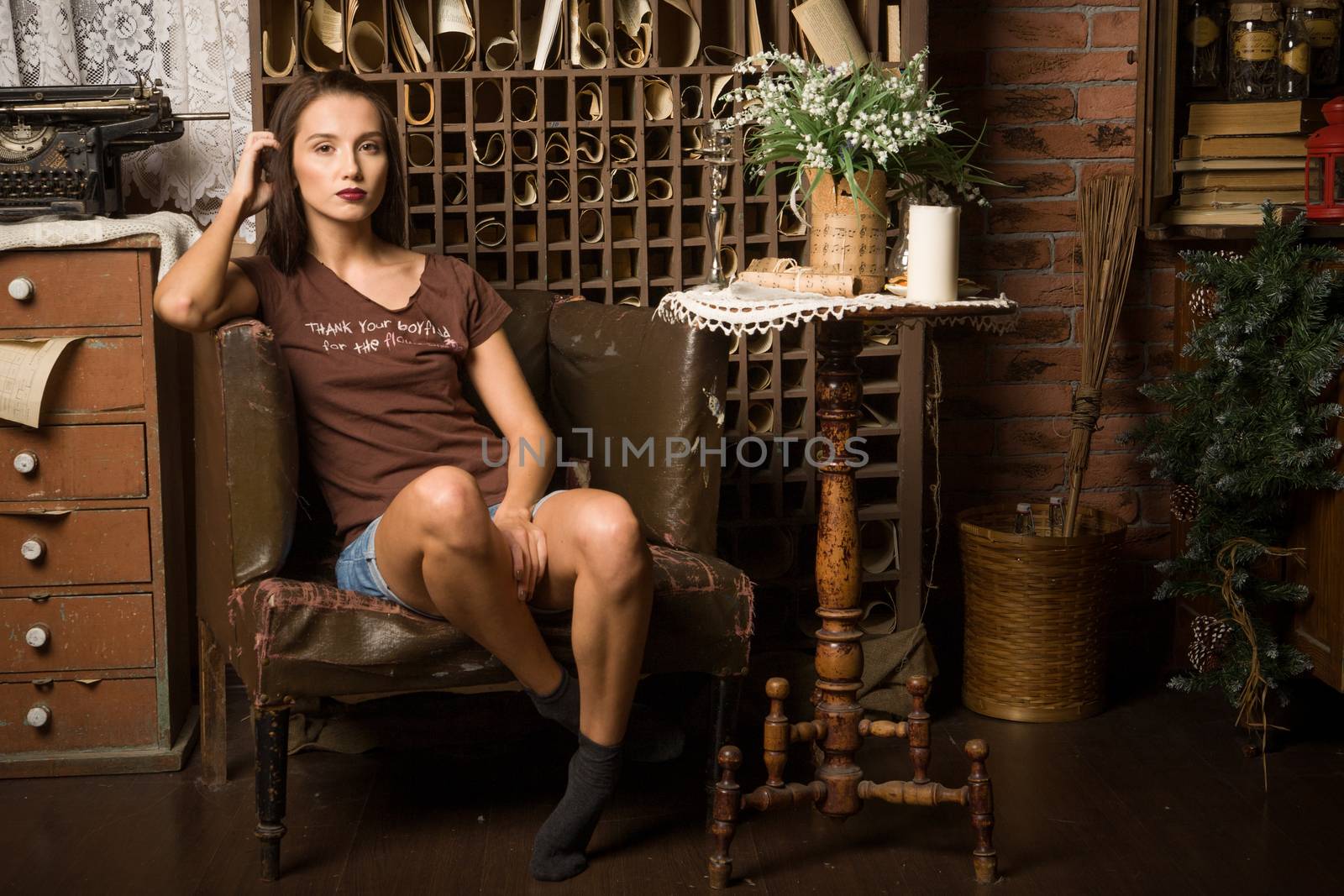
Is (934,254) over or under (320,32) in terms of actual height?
under

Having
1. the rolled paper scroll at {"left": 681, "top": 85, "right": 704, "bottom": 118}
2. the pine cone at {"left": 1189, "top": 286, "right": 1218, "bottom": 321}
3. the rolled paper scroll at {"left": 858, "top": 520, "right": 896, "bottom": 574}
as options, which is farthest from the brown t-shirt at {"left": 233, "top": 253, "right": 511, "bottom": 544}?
the pine cone at {"left": 1189, "top": 286, "right": 1218, "bottom": 321}

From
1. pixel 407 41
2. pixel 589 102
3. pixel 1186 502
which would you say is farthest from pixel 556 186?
pixel 1186 502

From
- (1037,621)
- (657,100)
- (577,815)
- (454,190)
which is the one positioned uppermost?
(657,100)

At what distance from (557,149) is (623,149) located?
13cm

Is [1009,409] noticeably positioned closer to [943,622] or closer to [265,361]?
[943,622]

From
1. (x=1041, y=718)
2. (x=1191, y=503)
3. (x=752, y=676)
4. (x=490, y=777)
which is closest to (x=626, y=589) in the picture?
(x=490, y=777)

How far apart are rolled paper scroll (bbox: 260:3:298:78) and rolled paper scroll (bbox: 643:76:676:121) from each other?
685 millimetres

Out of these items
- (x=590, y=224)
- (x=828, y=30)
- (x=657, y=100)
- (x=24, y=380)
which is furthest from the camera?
(x=590, y=224)

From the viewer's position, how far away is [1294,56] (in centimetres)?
263

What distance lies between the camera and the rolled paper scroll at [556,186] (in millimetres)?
2623

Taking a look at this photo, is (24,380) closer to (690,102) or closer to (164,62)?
(164,62)

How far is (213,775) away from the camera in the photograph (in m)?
2.36

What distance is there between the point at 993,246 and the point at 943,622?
2.82 ft

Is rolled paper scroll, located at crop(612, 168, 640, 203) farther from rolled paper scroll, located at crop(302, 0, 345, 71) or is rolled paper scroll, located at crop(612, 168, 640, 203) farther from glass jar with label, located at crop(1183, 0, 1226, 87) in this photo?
glass jar with label, located at crop(1183, 0, 1226, 87)
